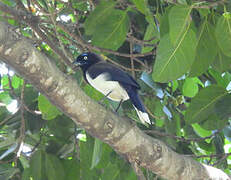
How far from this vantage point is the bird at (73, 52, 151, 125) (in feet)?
11.5

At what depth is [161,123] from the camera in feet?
15.3

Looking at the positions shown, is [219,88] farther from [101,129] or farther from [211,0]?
[101,129]

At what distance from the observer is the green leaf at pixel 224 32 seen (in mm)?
2830

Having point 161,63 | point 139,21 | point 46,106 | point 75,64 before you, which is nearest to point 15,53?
point 161,63

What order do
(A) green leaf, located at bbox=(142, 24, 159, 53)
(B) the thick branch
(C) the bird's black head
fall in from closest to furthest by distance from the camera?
(B) the thick branch → (A) green leaf, located at bbox=(142, 24, 159, 53) → (C) the bird's black head

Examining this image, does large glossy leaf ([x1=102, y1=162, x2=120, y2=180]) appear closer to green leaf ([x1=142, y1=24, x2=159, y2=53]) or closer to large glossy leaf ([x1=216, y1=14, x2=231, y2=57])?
green leaf ([x1=142, y1=24, x2=159, y2=53])

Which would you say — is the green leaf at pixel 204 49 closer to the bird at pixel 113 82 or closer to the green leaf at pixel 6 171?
the bird at pixel 113 82

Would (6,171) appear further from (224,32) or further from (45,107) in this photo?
(224,32)

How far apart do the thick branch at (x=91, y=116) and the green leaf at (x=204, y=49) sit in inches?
27.6

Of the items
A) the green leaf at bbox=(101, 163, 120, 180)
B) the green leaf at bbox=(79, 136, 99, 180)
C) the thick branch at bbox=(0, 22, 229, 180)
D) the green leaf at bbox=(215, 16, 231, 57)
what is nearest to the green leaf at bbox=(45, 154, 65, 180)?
the green leaf at bbox=(79, 136, 99, 180)

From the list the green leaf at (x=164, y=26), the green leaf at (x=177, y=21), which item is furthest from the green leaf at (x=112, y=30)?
the green leaf at (x=177, y=21)

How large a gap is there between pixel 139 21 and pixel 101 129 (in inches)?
71.2

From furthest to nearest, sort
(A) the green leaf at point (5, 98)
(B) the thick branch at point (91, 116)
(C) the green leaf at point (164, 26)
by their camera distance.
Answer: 1. (A) the green leaf at point (5, 98)
2. (C) the green leaf at point (164, 26)
3. (B) the thick branch at point (91, 116)

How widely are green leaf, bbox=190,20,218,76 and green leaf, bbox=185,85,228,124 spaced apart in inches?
8.1
